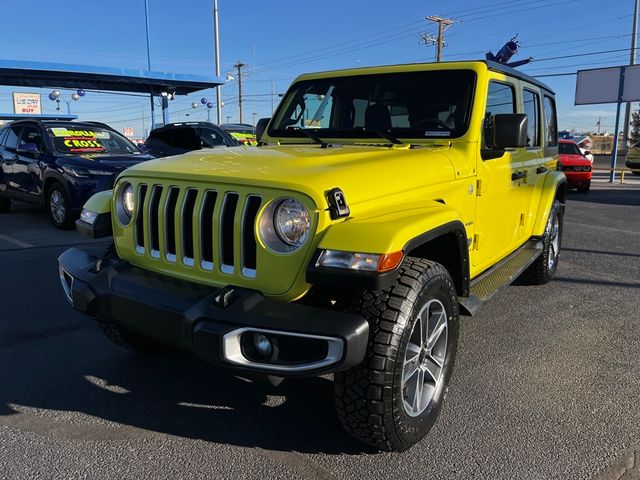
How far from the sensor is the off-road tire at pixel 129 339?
3314 millimetres

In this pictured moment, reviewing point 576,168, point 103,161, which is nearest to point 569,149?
point 576,168

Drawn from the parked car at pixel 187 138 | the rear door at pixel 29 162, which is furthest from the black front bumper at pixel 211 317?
the parked car at pixel 187 138

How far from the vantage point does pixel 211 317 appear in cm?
221

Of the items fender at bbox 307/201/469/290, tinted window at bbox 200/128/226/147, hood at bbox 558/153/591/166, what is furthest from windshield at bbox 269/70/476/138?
hood at bbox 558/153/591/166

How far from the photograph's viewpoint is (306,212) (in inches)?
92.3

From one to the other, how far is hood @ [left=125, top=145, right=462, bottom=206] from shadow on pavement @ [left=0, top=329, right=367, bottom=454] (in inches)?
48.0

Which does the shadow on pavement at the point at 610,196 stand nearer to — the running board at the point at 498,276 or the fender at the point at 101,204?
the running board at the point at 498,276

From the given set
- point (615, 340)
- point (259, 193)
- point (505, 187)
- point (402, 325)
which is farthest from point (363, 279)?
point (615, 340)

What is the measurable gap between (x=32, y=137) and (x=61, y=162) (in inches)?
52.4

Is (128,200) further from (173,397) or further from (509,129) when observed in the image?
(509,129)

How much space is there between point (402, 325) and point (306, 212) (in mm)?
632

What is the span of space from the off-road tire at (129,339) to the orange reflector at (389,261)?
6.15ft

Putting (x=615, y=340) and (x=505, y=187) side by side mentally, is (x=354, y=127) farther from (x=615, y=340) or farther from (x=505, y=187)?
(x=615, y=340)

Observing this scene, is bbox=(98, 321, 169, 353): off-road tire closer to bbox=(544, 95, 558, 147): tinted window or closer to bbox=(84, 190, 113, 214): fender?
bbox=(84, 190, 113, 214): fender
